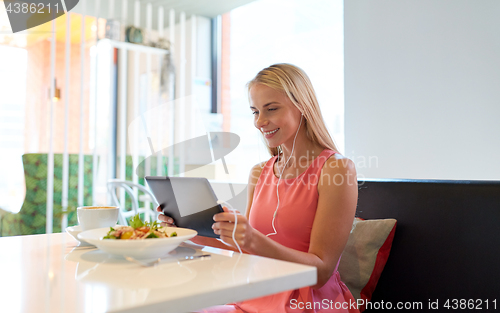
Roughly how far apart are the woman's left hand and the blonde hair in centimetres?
56

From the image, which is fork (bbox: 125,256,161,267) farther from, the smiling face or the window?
the window

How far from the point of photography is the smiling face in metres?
1.39

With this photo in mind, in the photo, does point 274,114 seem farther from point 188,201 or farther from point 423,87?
point 423,87

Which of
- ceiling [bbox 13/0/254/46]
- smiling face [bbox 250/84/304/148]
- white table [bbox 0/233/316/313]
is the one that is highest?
ceiling [bbox 13/0/254/46]

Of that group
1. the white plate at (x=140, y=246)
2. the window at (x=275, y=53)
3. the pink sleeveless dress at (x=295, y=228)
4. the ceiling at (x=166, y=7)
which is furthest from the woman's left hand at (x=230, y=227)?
the ceiling at (x=166, y=7)

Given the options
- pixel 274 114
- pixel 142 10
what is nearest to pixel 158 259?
pixel 274 114

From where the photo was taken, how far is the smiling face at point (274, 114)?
139 centimetres

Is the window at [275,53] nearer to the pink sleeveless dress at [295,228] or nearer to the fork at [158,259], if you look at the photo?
the pink sleeveless dress at [295,228]

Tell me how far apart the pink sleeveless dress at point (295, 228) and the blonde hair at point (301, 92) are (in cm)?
8

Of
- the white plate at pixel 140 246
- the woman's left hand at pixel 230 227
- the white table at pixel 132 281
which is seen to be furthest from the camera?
the woman's left hand at pixel 230 227

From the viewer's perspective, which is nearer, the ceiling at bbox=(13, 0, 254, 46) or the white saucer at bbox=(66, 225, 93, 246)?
the white saucer at bbox=(66, 225, 93, 246)

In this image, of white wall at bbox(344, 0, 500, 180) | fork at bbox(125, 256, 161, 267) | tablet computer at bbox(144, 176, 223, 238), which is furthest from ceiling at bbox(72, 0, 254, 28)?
fork at bbox(125, 256, 161, 267)

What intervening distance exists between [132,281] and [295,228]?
671 millimetres

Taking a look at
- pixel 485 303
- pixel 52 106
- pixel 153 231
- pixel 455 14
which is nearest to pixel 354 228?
pixel 485 303
